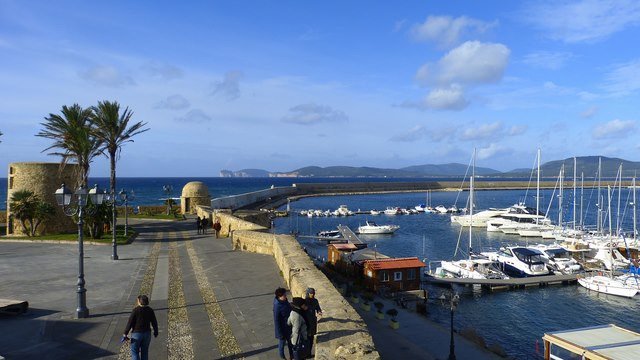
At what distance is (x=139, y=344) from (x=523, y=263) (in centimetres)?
3605

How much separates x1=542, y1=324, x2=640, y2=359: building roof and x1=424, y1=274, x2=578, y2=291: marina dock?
60.2ft

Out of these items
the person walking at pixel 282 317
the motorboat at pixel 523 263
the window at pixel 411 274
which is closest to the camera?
the person walking at pixel 282 317

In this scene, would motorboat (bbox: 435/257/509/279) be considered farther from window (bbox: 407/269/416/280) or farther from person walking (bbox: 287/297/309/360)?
person walking (bbox: 287/297/309/360)

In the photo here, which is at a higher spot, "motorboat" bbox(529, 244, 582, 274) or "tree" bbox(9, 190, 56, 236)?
"tree" bbox(9, 190, 56, 236)

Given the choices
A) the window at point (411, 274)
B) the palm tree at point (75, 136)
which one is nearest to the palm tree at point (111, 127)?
the palm tree at point (75, 136)

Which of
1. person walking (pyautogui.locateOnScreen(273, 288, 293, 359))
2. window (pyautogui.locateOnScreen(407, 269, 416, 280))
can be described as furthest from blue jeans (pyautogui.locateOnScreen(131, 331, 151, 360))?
window (pyautogui.locateOnScreen(407, 269, 416, 280))

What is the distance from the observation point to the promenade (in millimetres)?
10750

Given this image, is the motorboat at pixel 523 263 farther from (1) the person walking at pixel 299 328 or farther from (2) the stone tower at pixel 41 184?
(2) the stone tower at pixel 41 184

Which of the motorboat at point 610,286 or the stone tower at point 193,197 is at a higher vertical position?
the stone tower at point 193,197

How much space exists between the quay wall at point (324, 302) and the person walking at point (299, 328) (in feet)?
1.00

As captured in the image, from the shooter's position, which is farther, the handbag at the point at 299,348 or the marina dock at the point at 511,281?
the marina dock at the point at 511,281

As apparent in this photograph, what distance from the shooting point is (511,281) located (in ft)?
116

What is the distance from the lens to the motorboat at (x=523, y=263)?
38.1 m

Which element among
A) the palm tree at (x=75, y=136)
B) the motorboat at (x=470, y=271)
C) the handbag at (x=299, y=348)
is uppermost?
the palm tree at (x=75, y=136)
